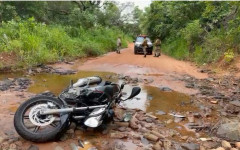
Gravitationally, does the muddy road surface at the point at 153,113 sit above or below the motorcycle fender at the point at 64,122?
below

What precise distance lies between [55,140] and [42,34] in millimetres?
10635

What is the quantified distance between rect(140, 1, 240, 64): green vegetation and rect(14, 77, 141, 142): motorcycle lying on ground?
324 inches

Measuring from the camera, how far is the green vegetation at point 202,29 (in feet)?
→ 40.9

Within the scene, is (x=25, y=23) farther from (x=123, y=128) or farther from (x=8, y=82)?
(x=123, y=128)

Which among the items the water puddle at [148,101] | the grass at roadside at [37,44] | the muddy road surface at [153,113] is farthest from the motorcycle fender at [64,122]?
the grass at roadside at [37,44]

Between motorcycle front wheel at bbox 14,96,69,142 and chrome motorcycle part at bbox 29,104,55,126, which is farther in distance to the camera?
chrome motorcycle part at bbox 29,104,55,126

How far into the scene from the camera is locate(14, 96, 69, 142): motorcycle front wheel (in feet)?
12.0

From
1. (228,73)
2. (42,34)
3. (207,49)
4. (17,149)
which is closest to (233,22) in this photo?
(207,49)

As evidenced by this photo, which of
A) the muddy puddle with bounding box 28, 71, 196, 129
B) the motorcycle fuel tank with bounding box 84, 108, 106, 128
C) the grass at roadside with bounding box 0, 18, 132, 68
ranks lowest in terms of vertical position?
the muddy puddle with bounding box 28, 71, 196, 129

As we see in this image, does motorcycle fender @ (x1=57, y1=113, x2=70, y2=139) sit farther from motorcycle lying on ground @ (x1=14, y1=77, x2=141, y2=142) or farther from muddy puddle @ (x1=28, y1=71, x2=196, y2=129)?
muddy puddle @ (x1=28, y1=71, x2=196, y2=129)

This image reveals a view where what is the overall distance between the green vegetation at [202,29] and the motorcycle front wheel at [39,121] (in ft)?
29.4

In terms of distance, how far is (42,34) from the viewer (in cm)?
1336

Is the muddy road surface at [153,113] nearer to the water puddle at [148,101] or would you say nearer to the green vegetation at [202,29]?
the water puddle at [148,101]

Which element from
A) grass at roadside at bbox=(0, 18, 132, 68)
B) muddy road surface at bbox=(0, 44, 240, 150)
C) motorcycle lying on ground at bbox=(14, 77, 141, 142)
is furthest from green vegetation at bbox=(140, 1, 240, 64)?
motorcycle lying on ground at bbox=(14, 77, 141, 142)
